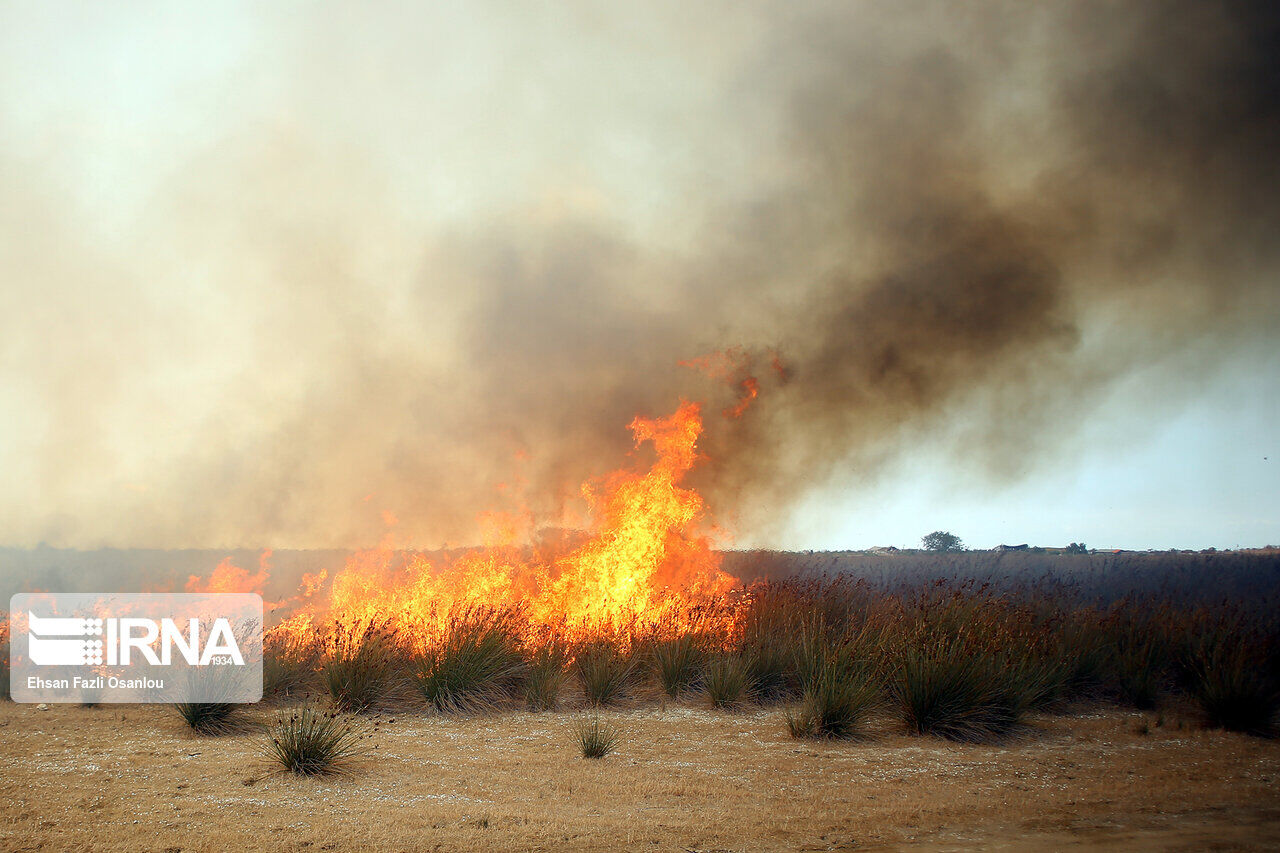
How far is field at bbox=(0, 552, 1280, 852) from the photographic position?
5.75 m

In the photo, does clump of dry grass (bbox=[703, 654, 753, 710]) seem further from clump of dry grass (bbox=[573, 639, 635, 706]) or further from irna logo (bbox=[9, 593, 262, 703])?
irna logo (bbox=[9, 593, 262, 703])

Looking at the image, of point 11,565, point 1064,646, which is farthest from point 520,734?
point 11,565

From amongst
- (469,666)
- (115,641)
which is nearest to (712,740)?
(469,666)

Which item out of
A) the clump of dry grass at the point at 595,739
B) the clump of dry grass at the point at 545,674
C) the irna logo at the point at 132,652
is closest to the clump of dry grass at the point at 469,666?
the clump of dry grass at the point at 545,674

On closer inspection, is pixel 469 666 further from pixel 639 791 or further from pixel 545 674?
pixel 639 791

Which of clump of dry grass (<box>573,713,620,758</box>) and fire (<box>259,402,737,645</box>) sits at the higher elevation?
fire (<box>259,402,737,645</box>)

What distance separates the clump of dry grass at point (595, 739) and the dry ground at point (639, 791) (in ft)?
0.55

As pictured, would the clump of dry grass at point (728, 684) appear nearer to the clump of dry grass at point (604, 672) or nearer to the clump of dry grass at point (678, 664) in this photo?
the clump of dry grass at point (678, 664)

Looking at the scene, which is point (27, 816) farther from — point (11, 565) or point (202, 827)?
point (11, 565)

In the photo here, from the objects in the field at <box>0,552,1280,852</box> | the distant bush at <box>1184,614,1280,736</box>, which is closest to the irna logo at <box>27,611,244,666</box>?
the field at <box>0,552,1280,852</box>

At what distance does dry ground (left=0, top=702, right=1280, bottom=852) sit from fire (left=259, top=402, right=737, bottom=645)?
4.92 meters

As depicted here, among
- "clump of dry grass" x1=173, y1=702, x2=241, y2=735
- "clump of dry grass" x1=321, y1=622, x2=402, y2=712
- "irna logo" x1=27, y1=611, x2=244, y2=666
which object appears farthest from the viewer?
"irna logo" x1=27, y1=611, x2=244, y2=666

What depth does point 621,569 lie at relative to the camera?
1475cm

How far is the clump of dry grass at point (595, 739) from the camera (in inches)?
306
